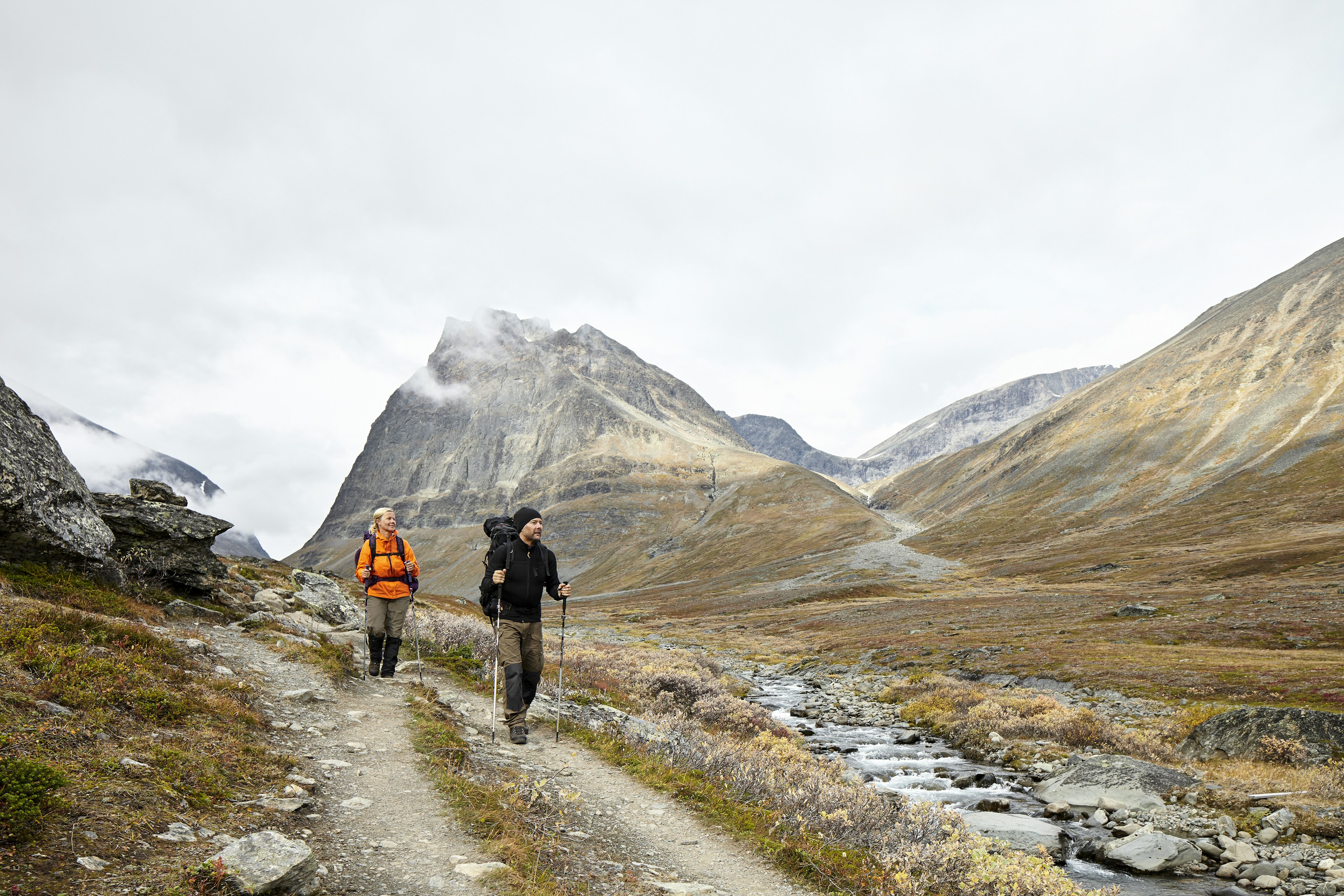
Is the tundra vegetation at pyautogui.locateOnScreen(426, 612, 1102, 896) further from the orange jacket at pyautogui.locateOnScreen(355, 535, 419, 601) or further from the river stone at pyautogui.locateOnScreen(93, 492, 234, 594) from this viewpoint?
the river stone at pyautogui.locateOnScreen(93, 492, 234, 594)

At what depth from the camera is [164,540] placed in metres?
18.3

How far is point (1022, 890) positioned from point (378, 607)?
13.5 m

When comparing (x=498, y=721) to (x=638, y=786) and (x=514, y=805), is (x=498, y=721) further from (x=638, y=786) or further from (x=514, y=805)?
(x=514, y=805)

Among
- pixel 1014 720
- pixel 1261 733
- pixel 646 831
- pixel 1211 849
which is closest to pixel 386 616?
pixel 646 831

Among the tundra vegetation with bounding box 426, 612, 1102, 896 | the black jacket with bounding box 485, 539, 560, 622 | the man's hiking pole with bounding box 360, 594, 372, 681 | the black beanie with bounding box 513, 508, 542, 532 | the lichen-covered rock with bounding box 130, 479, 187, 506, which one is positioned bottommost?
the tundra vegetation with bounding box 426, 612, 1102, 896

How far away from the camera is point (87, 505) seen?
51.3 feet

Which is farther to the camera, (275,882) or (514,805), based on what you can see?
(514,805)

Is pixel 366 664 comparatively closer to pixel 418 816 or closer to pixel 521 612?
pixel 521 612

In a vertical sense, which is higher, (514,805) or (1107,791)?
(514,805)

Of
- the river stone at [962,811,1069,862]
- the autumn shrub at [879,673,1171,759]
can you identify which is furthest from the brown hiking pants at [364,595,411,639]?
the autumn shrub at [879,673,1171,759]

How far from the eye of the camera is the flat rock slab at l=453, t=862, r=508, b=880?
6.00 meters

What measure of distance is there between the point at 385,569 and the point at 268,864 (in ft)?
33.9

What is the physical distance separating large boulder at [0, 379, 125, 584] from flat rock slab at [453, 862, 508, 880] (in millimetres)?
13761

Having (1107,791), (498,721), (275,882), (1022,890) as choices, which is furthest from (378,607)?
(1107,791)
